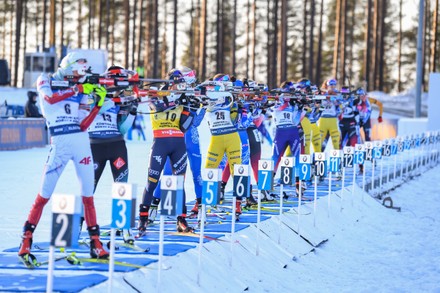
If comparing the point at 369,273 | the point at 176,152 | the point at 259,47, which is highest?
the point at 259,47

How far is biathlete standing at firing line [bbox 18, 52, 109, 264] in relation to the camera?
9000 mm

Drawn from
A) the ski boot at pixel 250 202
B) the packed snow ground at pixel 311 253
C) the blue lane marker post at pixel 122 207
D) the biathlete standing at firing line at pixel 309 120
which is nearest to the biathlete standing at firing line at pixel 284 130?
the biathlete standing at firing line at pixel 309 120

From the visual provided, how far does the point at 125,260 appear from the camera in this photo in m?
9.42

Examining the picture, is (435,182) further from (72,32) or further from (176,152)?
(72,32)

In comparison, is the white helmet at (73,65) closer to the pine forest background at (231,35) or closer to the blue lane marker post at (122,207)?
the blue lane marker post at (122,207)

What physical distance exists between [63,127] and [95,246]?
4.54 feet

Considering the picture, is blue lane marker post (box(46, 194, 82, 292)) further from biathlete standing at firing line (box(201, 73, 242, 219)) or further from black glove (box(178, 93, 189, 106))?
biathlete standing at firing line (box(201, 73, 242, 219))

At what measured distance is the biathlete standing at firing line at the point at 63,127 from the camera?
9.00m

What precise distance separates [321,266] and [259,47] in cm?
7936

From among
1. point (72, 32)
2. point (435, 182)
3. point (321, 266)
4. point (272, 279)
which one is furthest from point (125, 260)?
point (72, 32)

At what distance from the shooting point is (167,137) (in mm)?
11414

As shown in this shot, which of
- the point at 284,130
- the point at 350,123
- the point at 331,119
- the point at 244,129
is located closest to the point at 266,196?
the point at 284,130

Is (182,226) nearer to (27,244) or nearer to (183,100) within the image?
(183,100)

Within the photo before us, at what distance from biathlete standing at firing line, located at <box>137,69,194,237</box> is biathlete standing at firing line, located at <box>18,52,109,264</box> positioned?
2.16 meters
